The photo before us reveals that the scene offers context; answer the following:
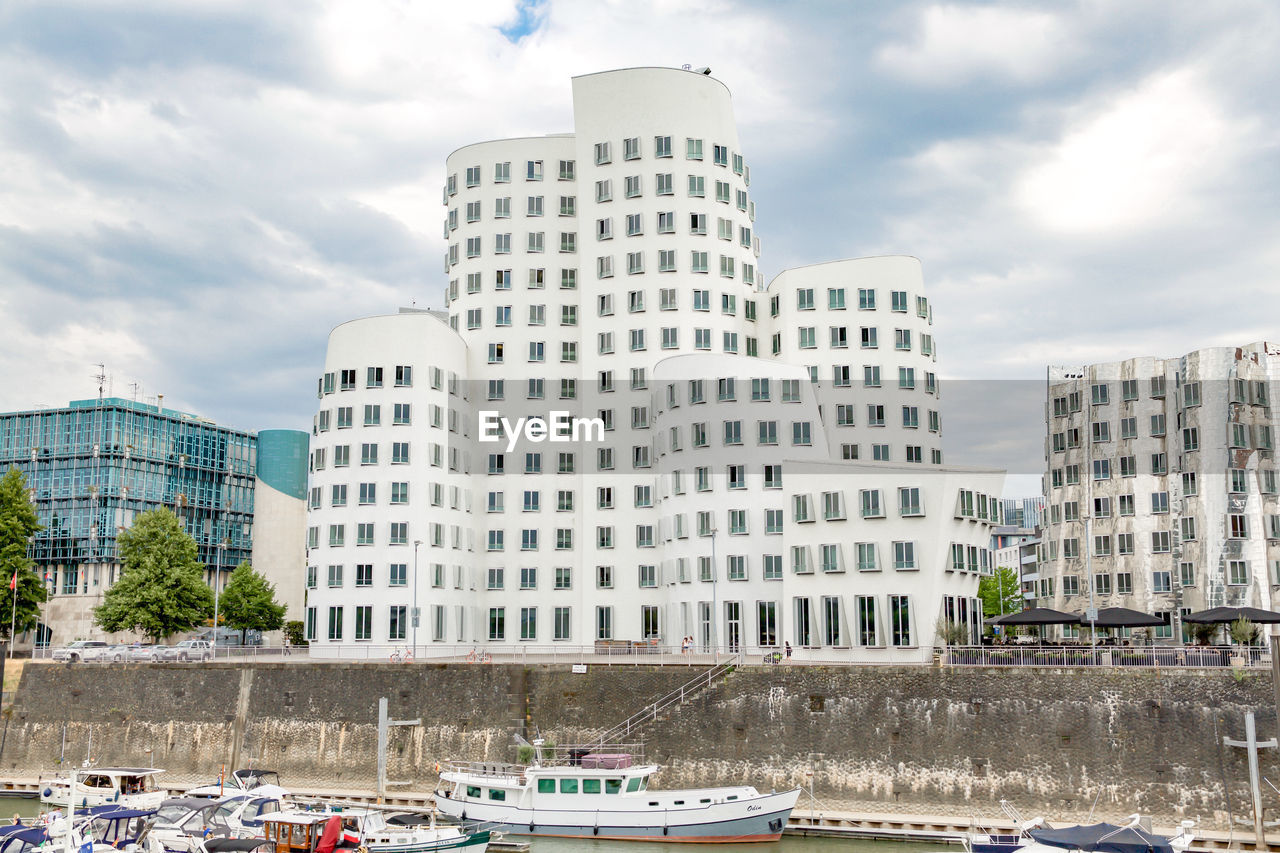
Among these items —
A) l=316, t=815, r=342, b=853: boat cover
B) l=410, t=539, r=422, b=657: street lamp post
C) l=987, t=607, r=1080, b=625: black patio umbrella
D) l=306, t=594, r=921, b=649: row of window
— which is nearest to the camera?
l=316, t=815, r=342, b=853: boat cover

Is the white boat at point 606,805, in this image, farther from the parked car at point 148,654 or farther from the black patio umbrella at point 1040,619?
the parked car at point 148,654

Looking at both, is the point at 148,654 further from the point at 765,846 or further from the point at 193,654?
the point at 765,846

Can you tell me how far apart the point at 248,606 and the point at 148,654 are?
38644 mm

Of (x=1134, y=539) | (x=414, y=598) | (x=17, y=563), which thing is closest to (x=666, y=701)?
(x=414, y=598)

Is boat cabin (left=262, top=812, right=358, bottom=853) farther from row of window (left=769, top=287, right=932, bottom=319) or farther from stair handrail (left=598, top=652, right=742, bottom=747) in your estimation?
row of window (left=769, top=287, right=932, bottom=319)

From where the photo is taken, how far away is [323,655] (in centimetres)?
8044

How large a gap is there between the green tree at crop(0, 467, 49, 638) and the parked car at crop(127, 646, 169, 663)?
19.9 meters

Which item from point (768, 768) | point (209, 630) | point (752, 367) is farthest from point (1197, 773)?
point (209, 630)

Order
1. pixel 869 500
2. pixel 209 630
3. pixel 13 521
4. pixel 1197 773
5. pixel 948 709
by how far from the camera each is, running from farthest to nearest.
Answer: pixel 209 630 → pixel 13 521 → pixel 869 500 → pixel 948 709 → pixel 1197 773

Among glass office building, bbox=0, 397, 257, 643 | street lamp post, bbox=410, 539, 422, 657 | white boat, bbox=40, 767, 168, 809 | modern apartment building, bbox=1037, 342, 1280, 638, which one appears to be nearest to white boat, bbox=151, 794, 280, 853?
white boat, bbox=40, 767, 168, 809

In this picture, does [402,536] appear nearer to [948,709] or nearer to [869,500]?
[869,500]

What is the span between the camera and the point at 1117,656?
178ft

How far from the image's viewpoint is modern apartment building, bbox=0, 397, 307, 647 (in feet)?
438

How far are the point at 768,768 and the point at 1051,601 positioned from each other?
2206 inches
